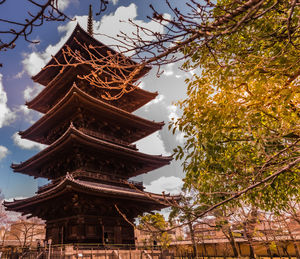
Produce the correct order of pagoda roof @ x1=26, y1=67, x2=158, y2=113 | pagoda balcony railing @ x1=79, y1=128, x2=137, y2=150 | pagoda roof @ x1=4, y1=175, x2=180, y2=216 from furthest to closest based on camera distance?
pagoda roof @ x1=26, y1=67, x2=158, y2=113
pagoda balcony railing @ x1=79, y1=128, x2=137, y2=150
pagoda roof @ x1=4, y1=175, x2=180, y2=216

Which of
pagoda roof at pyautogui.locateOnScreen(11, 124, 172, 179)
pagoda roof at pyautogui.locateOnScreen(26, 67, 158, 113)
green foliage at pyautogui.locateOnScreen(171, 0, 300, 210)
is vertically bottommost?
green foliage at pyautogui.locateOnScreen(171, 0, 300, 210)

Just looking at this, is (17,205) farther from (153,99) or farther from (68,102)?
(153,99)

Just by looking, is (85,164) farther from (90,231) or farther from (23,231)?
(23,231)

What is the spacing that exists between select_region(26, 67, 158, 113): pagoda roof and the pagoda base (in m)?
8.02

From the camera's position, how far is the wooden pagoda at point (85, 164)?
37.1ft

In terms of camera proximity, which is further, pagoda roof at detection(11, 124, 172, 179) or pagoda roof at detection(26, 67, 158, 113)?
pagoda roof at detection(26, 67, 158, 113)

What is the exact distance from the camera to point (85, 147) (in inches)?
504

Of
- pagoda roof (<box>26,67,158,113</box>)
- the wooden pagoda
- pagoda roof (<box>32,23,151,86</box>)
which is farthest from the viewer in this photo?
pagoda roof (<box>32,23,151,86</box>)

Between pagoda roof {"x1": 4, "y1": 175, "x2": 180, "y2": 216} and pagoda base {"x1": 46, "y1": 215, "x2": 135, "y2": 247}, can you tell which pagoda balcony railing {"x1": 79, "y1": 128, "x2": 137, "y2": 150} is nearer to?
pagoda roof {"x1": 4, "y1": 175, "x2": 180, "y2": 216}

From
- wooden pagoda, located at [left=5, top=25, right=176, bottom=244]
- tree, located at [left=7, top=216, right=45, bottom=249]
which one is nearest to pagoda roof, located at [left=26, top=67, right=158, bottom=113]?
wooden pagoda, located at [left=5, top=25, right=176, bottom=244]

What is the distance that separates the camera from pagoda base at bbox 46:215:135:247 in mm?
11008

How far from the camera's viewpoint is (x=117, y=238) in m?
12.1

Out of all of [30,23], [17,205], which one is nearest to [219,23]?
[30,23]

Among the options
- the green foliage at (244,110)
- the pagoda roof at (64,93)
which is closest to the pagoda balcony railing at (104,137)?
the pagoda roof at (64,93)
